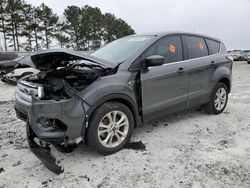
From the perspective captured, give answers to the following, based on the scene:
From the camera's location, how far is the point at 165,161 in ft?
10.7

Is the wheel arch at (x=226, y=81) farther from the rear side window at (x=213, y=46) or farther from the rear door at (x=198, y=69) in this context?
the rear side window at (x=213, y=46)

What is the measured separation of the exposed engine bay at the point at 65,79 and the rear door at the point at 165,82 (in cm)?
71

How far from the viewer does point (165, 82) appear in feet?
13.1

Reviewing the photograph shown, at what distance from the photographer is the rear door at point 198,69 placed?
451 centimetres

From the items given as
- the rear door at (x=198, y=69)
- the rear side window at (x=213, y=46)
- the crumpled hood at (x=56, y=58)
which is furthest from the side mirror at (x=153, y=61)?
the rear side window at (x=213, y=46)

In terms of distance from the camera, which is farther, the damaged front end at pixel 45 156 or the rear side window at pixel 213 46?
the rear side window at pixel 213 46

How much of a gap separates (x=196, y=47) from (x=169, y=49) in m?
0.82

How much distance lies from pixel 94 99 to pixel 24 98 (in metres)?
1.13

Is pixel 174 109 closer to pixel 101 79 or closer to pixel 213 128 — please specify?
pixel 213 128

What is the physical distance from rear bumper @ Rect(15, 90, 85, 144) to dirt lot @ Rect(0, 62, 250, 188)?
464mm

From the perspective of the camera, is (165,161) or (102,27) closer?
(165,161)

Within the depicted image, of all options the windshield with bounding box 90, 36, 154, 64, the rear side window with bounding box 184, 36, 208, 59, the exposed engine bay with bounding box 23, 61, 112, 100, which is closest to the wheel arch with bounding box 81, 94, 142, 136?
the exposed engine bay with bounding box 23, 61, 112, 100

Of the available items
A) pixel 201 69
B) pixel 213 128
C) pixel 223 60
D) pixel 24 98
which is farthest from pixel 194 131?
pixel 24 98

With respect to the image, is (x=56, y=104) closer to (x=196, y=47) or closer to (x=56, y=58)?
(x=56, y=58)
